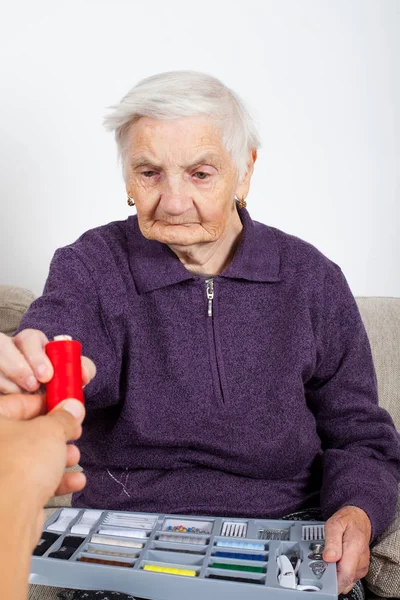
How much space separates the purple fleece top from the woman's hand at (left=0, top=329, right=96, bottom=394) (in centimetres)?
34

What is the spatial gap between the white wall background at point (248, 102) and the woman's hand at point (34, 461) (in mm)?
1491

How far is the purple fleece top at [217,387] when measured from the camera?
135cm

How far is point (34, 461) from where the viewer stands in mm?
702

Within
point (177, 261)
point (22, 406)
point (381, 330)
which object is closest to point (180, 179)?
point (177, 261)

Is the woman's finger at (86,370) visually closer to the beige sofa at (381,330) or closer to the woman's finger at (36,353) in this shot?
the woman's finger at (36,353)

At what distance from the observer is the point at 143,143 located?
4.33ft

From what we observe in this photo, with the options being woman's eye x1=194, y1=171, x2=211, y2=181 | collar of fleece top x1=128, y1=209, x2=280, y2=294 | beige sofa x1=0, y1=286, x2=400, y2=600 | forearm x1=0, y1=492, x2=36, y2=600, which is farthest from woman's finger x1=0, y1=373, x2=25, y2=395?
beige sofa x1=0, y1=286, x2=400, y2=600

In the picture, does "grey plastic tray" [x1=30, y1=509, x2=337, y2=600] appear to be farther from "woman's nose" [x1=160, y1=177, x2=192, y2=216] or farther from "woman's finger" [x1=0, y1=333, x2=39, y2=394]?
"woman's nose" [x1=160, y1=177, x2=192, y2=216]

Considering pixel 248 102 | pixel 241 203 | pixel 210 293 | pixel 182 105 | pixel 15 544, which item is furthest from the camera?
pixel 248 102

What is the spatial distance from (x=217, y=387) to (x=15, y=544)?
30.2 inches

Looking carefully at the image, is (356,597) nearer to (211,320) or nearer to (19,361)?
(211,320)

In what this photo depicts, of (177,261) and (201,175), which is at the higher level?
(201,175)

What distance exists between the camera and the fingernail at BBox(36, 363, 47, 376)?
89cm

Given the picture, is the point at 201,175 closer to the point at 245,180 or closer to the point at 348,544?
the point at 245,180
